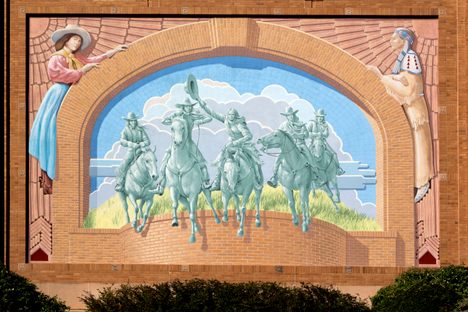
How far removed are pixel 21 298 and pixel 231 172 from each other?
23.7 feet

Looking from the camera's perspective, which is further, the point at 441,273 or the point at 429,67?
the point at 429,67

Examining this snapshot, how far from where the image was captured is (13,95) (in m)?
39.2

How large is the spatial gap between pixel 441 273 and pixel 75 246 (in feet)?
33.7

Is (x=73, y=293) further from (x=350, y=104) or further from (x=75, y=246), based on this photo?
(x=350, y=104)

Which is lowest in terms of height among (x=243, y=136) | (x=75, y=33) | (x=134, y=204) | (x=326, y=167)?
(x=134, y=204)

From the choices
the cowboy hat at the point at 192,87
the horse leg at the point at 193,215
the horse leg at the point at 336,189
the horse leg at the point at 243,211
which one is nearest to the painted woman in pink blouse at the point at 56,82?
the cowboy hat at the point at 192,87

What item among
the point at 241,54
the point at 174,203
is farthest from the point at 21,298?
the point at 241,54

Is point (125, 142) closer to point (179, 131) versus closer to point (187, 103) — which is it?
point (179, 131)

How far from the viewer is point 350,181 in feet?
128

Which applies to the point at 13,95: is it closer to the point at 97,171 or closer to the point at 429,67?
the point at 97,171

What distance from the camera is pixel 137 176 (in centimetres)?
3884

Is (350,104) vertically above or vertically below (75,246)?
above

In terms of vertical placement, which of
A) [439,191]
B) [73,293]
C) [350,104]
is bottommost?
[73,293]

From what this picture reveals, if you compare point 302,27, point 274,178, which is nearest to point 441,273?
point 274,178
